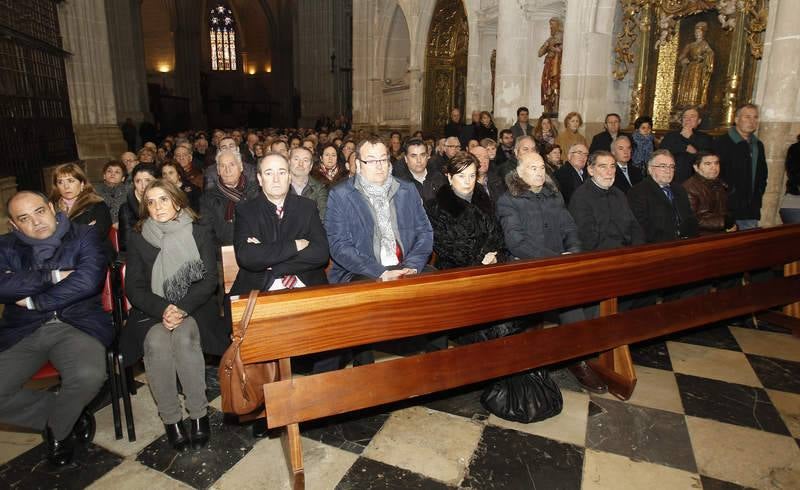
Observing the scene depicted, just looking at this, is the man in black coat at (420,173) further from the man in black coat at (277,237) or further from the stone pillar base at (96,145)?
the stone pillar base at (96,145)

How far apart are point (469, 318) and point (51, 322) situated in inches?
88.8

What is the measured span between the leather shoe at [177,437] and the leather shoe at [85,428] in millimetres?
449

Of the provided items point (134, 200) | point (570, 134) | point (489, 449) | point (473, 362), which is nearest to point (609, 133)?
point (570, 134)

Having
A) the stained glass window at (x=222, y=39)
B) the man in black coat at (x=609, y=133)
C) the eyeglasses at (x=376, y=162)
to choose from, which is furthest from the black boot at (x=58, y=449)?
the stained glass window at (x=222, y=39)

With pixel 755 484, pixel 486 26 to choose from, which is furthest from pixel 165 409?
pixel 486 26

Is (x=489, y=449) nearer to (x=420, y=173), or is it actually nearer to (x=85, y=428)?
(x=85, y=428)

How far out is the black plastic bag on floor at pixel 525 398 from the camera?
114 inches

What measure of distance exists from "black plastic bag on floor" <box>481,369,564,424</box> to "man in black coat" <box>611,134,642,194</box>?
256cm

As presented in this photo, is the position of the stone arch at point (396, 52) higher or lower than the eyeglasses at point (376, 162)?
higher

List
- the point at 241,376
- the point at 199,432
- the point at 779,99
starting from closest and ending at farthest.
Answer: the point at 241,376
the point at 199,432
the point at 779,99

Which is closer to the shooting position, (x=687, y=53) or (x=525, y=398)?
(x=525, y=398)

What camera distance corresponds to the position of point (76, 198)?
3715 mm

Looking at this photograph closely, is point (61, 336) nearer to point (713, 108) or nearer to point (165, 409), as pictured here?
point (165, 409)

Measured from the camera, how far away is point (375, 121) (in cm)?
1794
